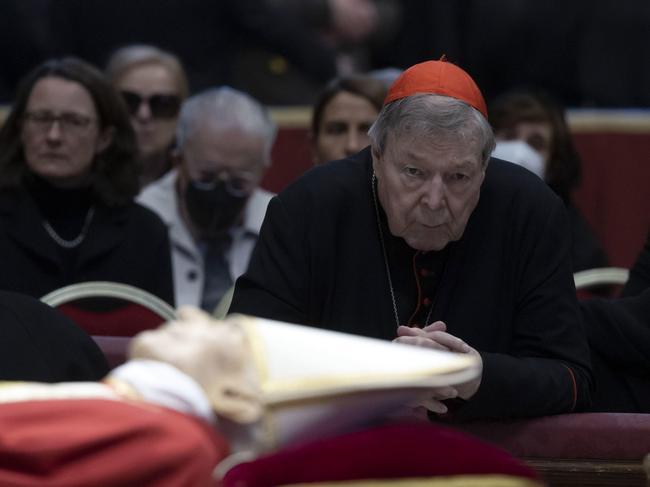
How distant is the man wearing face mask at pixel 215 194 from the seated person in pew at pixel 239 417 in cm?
319

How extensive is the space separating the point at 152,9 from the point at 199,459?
492cm

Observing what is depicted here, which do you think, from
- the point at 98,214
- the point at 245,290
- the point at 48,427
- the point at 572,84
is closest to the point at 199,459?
the point at 48,427

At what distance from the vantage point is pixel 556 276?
142 inches

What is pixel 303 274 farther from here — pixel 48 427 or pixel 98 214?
pixel 98 214

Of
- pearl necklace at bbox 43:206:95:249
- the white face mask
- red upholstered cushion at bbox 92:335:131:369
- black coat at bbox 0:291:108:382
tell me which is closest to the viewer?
black coat at bbox 0:291:108:382

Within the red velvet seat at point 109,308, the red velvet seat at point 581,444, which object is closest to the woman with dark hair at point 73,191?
the red velvet seat at point 109,308

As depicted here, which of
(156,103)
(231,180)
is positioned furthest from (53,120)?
(156,103)

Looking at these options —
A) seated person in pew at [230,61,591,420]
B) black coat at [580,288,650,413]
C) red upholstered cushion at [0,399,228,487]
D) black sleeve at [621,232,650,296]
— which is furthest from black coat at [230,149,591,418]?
red upholstered cushion at [0,399,228,487]

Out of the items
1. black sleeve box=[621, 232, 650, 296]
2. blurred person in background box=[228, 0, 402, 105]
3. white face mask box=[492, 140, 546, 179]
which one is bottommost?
black sleeve box=[621, 232, 650, 296]

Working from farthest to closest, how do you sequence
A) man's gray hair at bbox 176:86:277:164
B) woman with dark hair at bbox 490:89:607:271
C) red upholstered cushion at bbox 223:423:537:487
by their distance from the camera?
1. woman with dark hair at bbox 490:89:607:271
2. man's gray hair at bbox 176:86:277:164
3. red upholstered cushion at bbox 223:423:537:487

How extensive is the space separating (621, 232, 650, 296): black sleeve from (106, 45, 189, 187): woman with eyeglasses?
2.72 metres

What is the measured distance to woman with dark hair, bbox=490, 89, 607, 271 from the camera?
20.0ft

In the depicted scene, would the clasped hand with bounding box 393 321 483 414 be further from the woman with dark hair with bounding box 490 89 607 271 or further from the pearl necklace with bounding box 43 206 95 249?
the woman with dark hair with bounding box 490 89 607 271

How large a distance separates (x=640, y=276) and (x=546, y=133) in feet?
6.95
